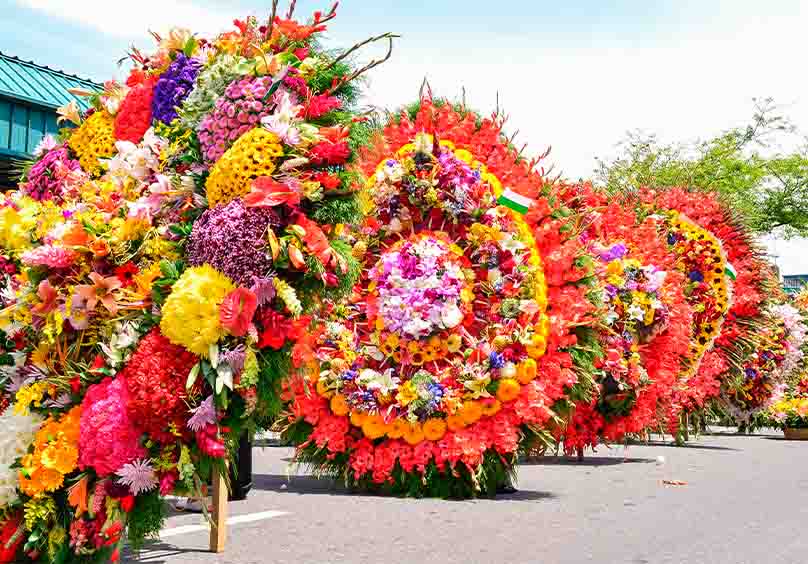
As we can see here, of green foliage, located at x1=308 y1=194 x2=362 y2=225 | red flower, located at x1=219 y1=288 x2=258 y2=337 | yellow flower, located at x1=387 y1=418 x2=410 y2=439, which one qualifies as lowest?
yellow flower, located at x1=387 y1=418 x2=410 y2=439

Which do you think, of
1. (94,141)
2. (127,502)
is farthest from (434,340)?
(127,502)

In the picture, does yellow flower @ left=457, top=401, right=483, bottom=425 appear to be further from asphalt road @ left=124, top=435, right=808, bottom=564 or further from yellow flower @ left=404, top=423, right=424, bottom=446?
asphalt road @ left=124, top=435, right=808, bottom=564

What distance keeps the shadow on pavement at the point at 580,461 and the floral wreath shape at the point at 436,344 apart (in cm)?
359

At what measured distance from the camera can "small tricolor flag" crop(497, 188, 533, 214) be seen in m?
8.09

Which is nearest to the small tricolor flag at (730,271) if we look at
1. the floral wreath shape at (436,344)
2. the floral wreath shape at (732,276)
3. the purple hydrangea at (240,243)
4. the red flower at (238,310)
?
the floral wreath shape at (732,276)

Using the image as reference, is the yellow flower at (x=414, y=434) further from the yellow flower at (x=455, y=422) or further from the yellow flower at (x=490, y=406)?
the yellow flower at (x=490, y=406)

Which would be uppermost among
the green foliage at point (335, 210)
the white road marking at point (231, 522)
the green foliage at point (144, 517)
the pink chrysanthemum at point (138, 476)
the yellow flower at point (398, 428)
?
the green foliage at point (335, 210)

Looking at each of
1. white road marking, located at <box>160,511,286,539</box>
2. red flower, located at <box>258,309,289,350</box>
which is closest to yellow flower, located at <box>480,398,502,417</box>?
white road marking, located at <box>160,511,286,539</box>

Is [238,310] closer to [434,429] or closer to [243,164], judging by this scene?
[243,164]

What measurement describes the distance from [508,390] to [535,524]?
1210mm

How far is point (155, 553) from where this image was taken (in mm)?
5465

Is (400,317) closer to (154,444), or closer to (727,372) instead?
(154,444)

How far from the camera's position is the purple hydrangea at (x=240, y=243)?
417 centimetres

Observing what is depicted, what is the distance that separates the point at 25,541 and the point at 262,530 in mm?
2030
